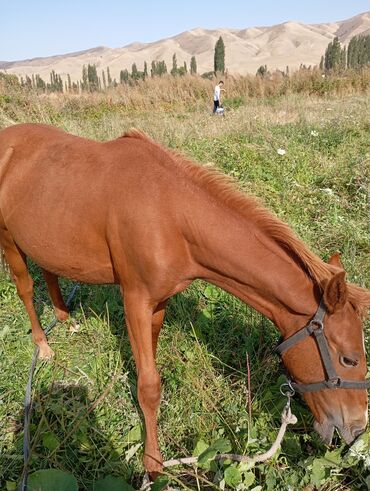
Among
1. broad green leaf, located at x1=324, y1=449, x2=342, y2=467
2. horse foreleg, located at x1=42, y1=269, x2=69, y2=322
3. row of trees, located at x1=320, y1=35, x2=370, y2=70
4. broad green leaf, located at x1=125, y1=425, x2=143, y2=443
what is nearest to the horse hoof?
horse foreleg, located at x1=42, y1=269, x2=69, y2=322

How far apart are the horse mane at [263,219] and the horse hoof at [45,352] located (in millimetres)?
1873

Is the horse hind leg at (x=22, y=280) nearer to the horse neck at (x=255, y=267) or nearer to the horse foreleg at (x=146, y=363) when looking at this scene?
the horse foreleg at (x=146, y=363)

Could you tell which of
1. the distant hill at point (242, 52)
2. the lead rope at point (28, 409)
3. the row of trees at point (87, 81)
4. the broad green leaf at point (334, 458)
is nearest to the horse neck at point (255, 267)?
the broad green leaf at point (334, 458)

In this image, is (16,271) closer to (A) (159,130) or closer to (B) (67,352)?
(B) (67,352)

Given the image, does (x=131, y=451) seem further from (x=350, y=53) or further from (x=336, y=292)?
(x=350, y=53)

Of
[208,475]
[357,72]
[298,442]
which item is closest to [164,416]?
[208,475]

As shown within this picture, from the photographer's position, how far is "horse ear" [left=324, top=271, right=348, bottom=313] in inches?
59.3

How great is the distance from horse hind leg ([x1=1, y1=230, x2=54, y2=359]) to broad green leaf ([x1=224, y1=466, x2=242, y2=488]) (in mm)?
1898

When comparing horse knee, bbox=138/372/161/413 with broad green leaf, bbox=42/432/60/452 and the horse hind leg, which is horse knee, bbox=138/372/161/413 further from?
the horse hind leg

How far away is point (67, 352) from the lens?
317 centimetres

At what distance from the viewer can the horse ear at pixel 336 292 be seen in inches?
59.3

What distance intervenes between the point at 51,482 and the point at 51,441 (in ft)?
4.09

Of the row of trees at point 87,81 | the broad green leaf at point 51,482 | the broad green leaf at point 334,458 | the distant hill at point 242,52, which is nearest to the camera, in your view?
the broad green leaf at point 51,482

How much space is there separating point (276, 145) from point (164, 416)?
196 inches
